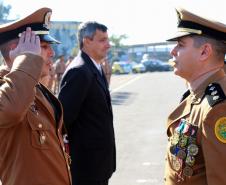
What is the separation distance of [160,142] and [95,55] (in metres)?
4.59

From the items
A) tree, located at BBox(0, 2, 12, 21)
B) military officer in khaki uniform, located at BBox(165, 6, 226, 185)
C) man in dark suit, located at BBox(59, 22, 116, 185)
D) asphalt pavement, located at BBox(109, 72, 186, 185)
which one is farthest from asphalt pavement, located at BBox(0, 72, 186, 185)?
tree, located at BBox(0, 2, 12, 21)

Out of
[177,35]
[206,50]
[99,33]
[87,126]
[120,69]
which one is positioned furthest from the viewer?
[120,69]

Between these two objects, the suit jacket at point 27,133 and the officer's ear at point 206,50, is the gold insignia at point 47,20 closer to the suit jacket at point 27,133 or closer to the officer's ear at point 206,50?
the suit jacket at point 27,133

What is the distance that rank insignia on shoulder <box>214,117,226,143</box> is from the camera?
8.09ft

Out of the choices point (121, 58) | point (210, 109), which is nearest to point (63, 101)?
point (210, 109)

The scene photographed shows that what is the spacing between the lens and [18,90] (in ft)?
7.89

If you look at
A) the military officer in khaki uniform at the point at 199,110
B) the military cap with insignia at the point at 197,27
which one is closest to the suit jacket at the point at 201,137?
the military officer in khaki uniform at the point at 199,110

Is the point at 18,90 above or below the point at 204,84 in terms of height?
above

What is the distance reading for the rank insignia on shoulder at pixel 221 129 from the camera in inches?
97.1

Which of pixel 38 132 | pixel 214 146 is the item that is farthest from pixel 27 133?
pixel 214 146

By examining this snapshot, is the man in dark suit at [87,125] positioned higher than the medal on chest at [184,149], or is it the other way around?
the medal on chest at [184,149]

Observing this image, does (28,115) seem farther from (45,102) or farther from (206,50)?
(206,50)

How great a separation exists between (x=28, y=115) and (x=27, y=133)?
0.32 ft

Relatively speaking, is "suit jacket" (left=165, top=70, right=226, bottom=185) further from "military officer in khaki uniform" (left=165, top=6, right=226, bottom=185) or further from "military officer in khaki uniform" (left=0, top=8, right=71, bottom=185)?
"military officer in khaki uniform" (left=0, top=8, right=71, bottom=185)
